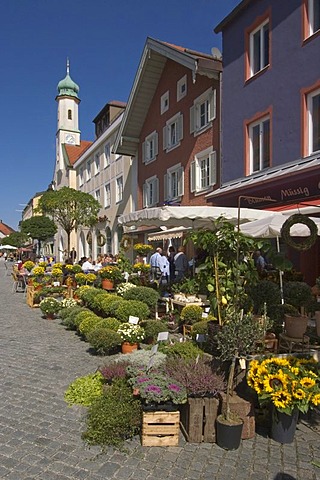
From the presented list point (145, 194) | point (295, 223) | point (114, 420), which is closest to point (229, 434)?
point (114, 420)

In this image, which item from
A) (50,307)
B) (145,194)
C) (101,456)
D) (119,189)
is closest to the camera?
(101,456)

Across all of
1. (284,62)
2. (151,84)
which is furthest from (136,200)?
(284,62)

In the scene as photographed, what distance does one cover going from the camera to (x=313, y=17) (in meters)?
11.7

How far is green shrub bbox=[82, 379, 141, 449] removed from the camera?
420 cm

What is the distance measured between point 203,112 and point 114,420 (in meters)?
16.2

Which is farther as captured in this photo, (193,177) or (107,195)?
(107,195)

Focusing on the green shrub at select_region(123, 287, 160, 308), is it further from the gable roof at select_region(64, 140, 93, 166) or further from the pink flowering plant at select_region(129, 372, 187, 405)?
the gable roof at select_region(64, 140, 93, 166)

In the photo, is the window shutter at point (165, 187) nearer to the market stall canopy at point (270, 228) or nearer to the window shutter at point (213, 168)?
the window shutter at point (213, 168)

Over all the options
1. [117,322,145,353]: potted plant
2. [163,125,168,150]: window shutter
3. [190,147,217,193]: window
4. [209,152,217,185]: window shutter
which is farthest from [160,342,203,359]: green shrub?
[163,125,168,150]: window shutter

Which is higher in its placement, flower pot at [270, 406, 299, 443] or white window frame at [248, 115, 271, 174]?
white window frame at [248, 115, 271, 174]

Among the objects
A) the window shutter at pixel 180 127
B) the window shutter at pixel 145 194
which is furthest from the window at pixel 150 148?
the window shutter at pixel 180 127

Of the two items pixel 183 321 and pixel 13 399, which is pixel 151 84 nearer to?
pixel 183 321

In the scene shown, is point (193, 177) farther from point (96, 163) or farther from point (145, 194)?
point (96, 163)

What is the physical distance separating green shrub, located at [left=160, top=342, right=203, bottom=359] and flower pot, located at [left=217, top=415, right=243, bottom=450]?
3.79ft
